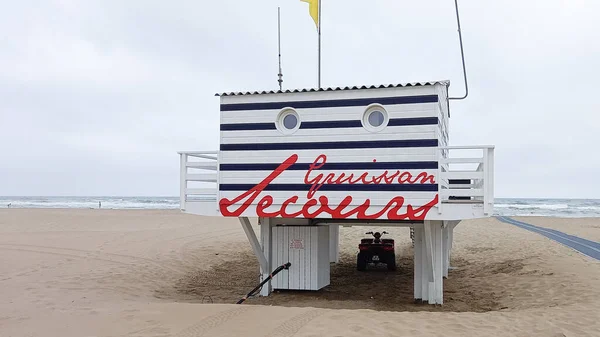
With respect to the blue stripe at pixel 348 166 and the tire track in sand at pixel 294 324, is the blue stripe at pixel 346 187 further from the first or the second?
the tire track in sand at pixel 294 324

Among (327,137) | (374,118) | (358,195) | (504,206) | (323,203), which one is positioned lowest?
(504,206)

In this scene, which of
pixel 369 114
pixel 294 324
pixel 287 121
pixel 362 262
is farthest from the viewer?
pixel 362 262

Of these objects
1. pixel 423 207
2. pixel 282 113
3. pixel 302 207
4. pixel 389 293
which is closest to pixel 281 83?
pixel 282 113

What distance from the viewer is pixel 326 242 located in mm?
12797

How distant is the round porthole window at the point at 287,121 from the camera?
414 inches

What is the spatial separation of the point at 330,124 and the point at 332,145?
16.4 inches

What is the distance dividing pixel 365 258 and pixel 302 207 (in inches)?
253

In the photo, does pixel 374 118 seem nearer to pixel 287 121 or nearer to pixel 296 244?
pixel 287 121

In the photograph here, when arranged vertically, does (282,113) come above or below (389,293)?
above

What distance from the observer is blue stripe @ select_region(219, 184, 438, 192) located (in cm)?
971

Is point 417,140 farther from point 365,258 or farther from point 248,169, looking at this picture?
point 365,258

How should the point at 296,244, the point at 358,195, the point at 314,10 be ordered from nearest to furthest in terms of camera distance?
1. the point at 358,195
2. the point at 296,244
3. the point at 314,10

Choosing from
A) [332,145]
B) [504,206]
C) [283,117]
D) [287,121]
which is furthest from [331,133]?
[504,206]

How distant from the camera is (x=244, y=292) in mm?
12969
